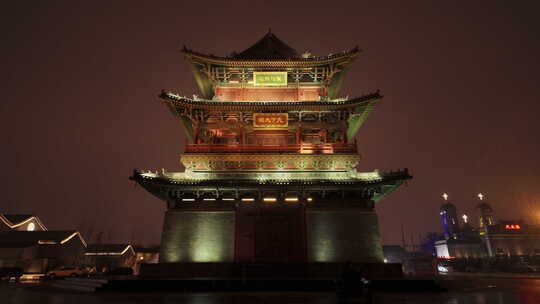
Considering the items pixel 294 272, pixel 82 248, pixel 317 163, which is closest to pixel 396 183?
pixel 317 163

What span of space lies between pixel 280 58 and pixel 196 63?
6810mm

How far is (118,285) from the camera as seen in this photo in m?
15.2

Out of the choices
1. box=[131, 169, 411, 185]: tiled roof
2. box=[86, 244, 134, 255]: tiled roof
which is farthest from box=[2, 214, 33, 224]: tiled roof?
box=[131, 169, 411, 185]: tiled roof

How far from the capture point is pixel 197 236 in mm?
18531

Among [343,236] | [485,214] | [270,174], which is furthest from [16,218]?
[485,214]

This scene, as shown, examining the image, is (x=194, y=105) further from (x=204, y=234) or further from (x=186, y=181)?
(x=204, y=234)

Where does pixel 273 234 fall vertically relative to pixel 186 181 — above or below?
below

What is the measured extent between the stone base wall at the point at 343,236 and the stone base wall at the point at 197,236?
204 inches

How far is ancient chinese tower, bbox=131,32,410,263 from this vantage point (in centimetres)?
1852

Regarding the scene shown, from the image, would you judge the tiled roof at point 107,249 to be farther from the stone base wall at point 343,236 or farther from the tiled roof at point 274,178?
the stone base wall at point 343,236

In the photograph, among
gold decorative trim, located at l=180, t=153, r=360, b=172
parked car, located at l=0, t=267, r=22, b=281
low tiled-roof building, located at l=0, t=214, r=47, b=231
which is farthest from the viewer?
low tiled-roof building, located at l=0, t=214, r=47, b=231

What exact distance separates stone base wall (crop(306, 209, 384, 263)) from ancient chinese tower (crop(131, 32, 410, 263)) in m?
0.06

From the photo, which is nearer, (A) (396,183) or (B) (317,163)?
(A) (396,183)

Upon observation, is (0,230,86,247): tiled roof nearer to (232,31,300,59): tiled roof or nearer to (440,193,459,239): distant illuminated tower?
(232,31,300,59): tiled roof
